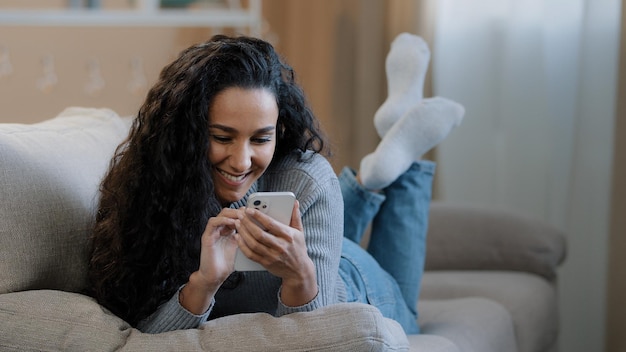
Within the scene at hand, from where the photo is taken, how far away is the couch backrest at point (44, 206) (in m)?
1.27

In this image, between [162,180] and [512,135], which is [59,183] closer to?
[162,180]

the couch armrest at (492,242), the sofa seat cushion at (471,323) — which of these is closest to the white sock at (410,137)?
the sofa seat cushion at (471,323)

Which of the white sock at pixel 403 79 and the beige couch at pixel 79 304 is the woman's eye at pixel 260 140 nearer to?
the beige couch at pixel 79 304

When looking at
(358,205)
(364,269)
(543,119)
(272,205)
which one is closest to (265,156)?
(272,205)

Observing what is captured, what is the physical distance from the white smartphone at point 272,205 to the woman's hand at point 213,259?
1 cm

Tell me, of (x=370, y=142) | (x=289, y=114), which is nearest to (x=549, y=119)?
(x=370, y=142)

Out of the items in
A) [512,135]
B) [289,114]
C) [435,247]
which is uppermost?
[289,114]

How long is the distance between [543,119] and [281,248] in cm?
169

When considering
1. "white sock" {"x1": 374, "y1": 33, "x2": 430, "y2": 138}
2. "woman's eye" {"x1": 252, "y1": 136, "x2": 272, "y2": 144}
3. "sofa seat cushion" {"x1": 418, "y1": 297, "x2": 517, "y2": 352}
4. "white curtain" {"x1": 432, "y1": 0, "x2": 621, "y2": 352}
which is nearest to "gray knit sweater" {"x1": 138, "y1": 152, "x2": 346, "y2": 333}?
"woman's eye" {"x1": 252, "y1": 136, "x2": 272, "y2": 144}

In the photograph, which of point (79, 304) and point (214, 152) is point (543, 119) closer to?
point (214, 152)

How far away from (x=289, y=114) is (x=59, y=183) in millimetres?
345

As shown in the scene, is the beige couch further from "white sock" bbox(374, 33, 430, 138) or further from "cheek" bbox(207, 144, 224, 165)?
"white sock" bbox(374, 33, 430, 138)

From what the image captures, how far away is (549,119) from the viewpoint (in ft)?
8.85

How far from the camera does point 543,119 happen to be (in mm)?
2709
